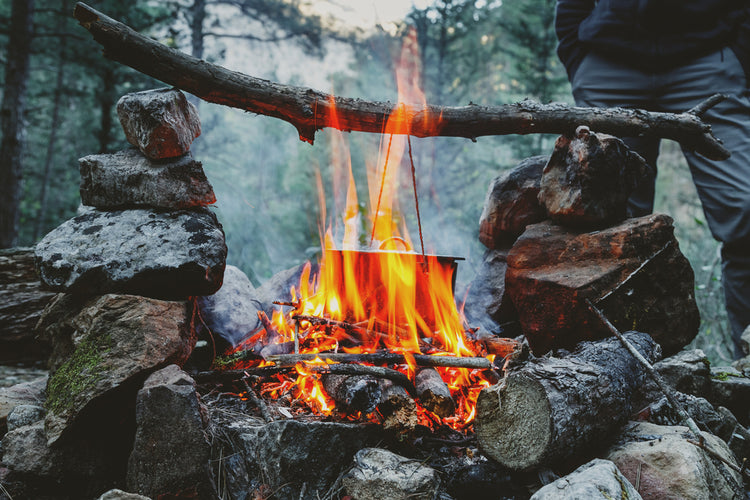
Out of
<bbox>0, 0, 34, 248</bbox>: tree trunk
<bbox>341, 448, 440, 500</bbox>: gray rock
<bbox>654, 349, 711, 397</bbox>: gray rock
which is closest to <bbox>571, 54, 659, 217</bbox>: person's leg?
<bbox>654, 349, 711, 397</bbox>: gray rock

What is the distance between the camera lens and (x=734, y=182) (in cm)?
292

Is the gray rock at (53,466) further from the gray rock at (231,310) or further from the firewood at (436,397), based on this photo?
the firewood at (436,397)

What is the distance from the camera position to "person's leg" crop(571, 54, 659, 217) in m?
3.29

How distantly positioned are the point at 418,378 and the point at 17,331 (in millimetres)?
3375

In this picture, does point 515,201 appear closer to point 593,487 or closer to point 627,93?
point 627,93

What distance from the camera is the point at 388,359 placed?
242 cm

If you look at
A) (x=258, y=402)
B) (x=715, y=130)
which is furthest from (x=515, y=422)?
(x=715, y=130)

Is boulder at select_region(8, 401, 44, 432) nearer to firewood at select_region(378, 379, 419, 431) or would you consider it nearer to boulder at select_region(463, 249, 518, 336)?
firewood at select_region(378, 379, 419, 431)

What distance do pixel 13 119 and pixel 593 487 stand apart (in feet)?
31.7

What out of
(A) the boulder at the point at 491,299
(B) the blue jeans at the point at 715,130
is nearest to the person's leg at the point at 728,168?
(B) the blue jeans at the point at 715,130

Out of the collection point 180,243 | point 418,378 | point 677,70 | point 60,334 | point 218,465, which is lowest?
Answer: point 218,465

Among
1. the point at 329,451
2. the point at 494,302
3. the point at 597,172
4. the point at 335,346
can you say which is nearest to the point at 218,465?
the point at 329,451

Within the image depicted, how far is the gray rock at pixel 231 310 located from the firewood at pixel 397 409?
4.07ft

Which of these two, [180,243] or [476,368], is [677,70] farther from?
[180,243]
